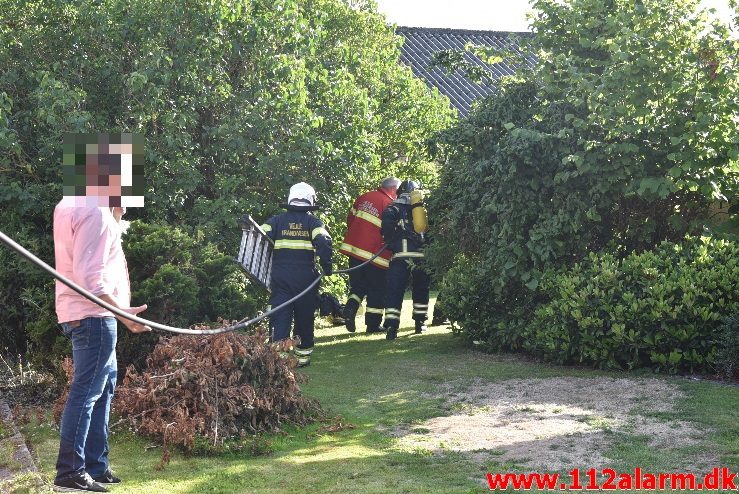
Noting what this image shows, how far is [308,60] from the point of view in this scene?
11.9 meters

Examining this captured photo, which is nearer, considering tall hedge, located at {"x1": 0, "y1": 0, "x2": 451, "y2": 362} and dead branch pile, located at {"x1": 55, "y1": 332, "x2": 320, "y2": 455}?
dead branch pile, located at {"x1": 55, "y1": 332, "x2": 320, "y2": 455}

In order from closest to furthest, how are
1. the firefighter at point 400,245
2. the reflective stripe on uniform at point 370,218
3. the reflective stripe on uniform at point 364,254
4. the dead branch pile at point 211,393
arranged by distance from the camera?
the dead branch pile at point 211,393
the firefighter at point 400,245
the reflective stripe on uniform at point 370,218
the reflective stripe on uniform at point 364,254

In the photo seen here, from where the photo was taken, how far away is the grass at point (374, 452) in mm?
5824

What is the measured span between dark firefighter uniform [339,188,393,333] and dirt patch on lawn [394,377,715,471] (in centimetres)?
396

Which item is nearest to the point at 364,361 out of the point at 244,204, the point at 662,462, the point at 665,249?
the point at 244,204

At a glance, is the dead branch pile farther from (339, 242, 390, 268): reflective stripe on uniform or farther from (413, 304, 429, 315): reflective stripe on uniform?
(413, 304, 429, 315): reflective stripe on uniform

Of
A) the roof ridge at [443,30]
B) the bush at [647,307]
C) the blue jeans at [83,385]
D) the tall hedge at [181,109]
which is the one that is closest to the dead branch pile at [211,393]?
the blue jeans at [83,385]

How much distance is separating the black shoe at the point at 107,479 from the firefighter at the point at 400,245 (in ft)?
20.9

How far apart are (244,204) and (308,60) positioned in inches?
89.7

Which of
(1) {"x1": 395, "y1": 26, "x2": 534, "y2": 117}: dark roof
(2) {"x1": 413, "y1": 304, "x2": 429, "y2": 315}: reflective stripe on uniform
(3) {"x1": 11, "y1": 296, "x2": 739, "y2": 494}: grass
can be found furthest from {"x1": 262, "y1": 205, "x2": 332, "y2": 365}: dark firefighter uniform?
(1) {"x1": 395, "y1": 26, "x2": 534, "y2": 117}: dark roof

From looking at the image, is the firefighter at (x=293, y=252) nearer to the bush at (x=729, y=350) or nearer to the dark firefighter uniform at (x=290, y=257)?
the dark firefighter uniform at (x=290, y=257)

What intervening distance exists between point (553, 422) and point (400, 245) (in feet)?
17.7

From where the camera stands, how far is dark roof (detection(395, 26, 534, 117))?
2631 centimetres

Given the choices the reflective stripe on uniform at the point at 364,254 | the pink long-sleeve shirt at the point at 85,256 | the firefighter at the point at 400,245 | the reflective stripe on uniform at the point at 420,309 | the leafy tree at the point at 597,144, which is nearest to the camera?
the pink long-sleeve shirt at the point at 85,256
